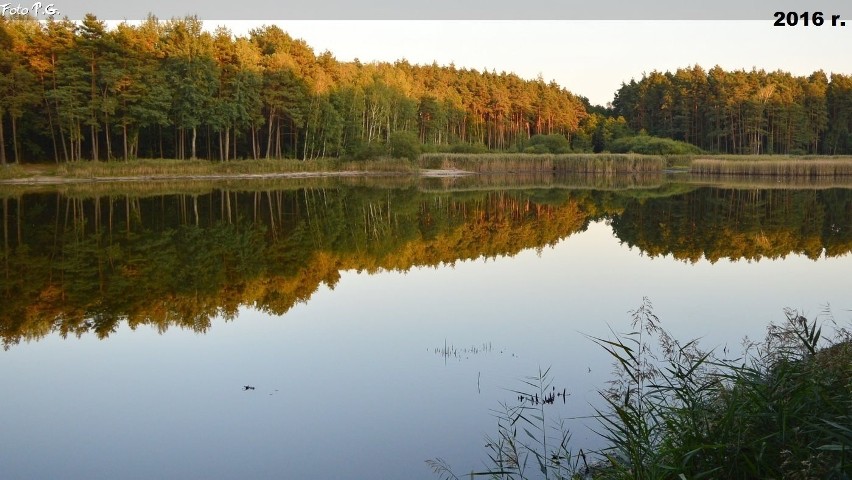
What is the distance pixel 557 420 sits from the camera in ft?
17.0

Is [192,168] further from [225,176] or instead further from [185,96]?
[185,96]

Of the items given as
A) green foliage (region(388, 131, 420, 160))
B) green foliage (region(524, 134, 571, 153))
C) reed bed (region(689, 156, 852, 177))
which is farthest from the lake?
green foliage (region(524, 134, 571, 153))

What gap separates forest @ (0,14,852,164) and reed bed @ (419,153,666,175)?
222cm

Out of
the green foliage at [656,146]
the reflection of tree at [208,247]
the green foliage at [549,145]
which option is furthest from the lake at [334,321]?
the green foliage at [549,145]

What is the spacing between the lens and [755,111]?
2427 inches

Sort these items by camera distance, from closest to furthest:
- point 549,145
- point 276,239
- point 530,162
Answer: point 276,239, point 530,162, point 549,145

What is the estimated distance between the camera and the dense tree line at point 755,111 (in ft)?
206

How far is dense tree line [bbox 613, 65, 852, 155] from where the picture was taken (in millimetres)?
62750

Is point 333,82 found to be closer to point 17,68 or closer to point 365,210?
point 17,68

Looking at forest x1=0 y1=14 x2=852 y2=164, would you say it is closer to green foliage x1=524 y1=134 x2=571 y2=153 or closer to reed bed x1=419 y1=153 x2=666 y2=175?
green foliage x1=524 y1=134 x2=571 y2=153

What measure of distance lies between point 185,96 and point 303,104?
842 centimetres

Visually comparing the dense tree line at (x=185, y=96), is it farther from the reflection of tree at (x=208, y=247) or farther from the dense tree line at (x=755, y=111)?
the dense tree line at (x=755, y=111)

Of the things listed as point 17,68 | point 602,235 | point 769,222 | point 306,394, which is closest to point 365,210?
point 602,235

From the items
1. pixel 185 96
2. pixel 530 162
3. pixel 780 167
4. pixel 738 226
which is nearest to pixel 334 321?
pixel 738 226
